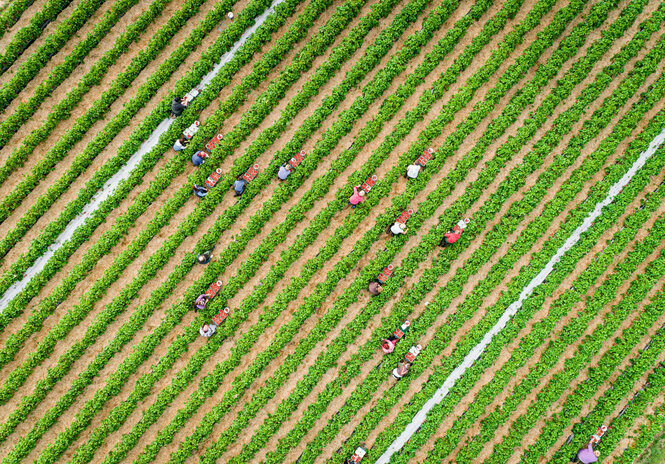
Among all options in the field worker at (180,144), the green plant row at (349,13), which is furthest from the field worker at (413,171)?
the field worker at (180,144)

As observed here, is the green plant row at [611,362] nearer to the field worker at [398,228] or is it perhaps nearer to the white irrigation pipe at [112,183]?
the field worker at [398,228]

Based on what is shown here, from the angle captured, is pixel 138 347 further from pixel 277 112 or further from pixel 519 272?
pixel 519 272

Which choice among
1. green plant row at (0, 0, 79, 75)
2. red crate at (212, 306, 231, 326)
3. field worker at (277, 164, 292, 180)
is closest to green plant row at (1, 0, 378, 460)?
field worker at (277, 164, 292, 180)

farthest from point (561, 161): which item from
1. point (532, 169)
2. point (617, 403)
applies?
point (617, 403)

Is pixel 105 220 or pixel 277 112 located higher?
pixel 277 112

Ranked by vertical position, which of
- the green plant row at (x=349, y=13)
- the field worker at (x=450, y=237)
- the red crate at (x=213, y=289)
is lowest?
the red crate at (x=213, y=289)

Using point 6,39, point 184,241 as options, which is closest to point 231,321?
point 184,241
